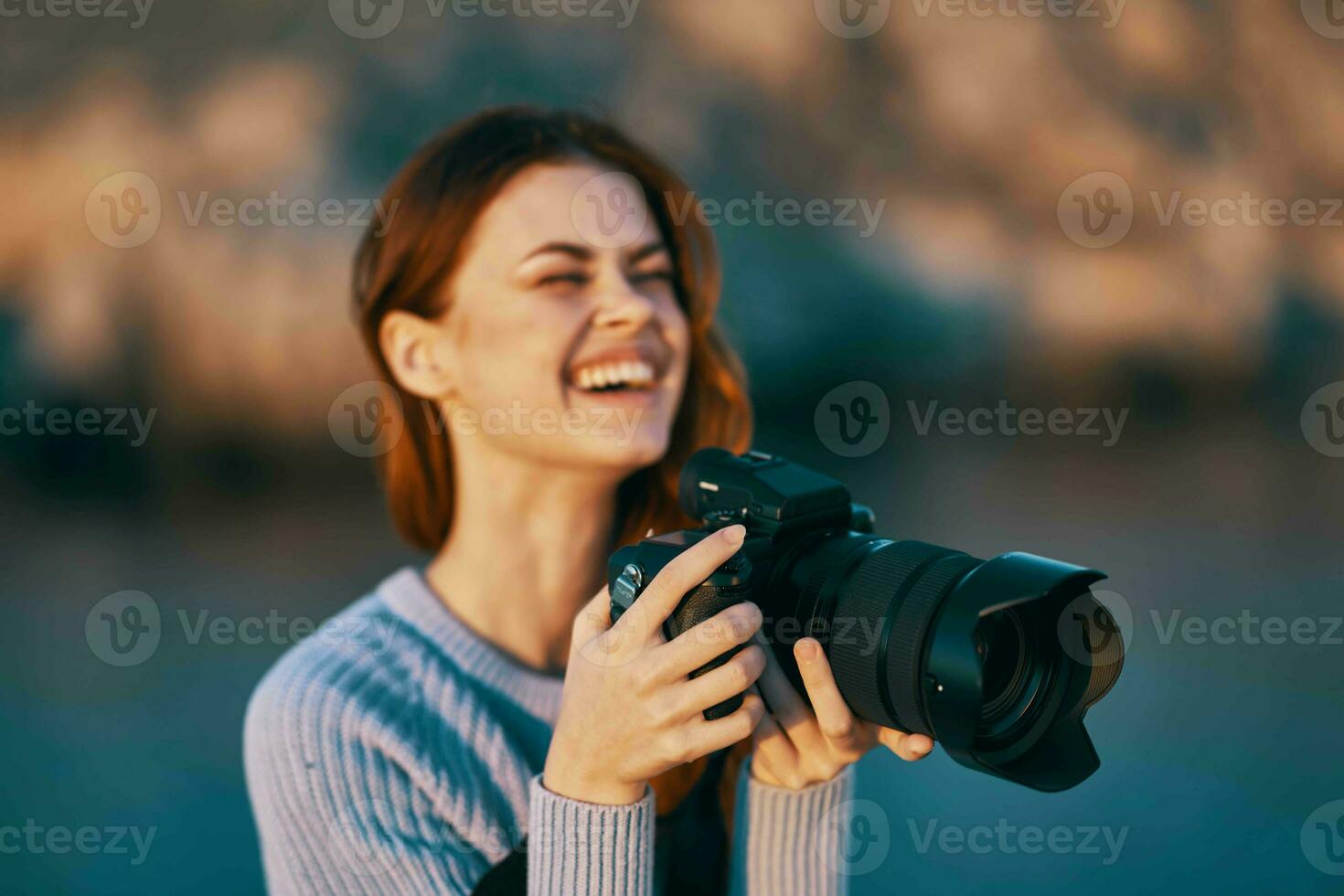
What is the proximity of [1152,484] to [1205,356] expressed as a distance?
48 centimetres

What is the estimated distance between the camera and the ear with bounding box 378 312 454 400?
2.98 feet

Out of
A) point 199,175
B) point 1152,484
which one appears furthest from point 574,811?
point 1152,484

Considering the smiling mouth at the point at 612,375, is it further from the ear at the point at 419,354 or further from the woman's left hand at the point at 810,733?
the woman's left hand at the point at 810,733

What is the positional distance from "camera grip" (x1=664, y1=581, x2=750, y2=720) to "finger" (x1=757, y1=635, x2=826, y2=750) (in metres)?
0.07

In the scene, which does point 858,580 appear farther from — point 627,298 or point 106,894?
point 106,894

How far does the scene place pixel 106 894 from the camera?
145 centimetres

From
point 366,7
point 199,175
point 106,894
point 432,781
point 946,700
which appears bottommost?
point 106,894

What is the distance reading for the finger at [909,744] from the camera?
61cm

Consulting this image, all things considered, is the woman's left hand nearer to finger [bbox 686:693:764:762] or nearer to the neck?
finger [bbox 686:693:764:762]
